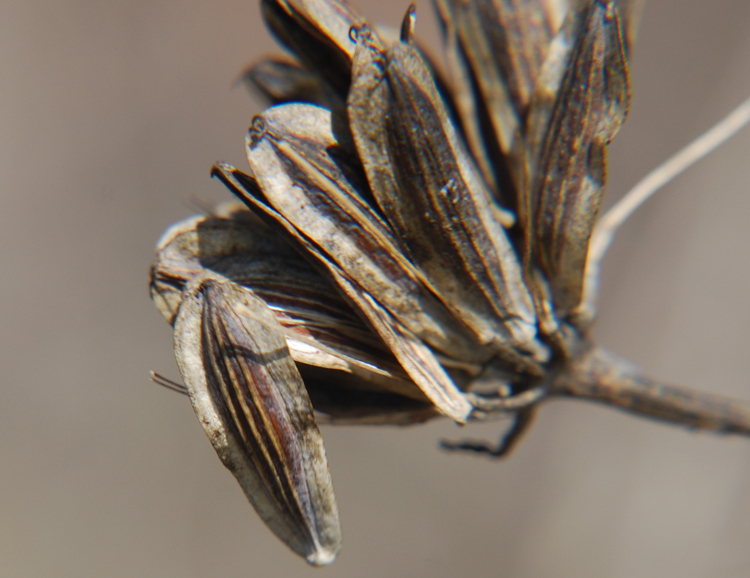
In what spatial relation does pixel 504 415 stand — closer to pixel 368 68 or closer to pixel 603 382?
pixel 603 382

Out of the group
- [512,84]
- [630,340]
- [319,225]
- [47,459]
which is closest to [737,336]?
[630,340]

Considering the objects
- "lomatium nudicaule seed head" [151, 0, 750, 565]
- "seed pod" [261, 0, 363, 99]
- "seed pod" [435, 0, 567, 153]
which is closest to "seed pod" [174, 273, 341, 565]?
"lomatium nudicaule seed head" [151, 0, 750, 565]

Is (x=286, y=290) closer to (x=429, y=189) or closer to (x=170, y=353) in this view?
(x=429, y=189)

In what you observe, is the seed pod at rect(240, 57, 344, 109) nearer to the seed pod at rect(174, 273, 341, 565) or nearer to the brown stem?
the seed pod at rect(174, 273, 341, 565)

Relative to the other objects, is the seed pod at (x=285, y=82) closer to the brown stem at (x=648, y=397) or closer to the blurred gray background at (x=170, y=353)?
the brown stem at (x=648, y=397)

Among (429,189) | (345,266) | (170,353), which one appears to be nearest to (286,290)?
(345,266)
